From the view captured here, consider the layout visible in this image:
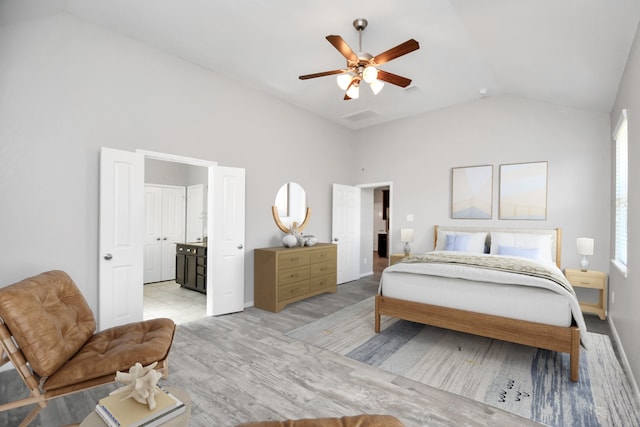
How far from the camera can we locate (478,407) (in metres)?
2.09

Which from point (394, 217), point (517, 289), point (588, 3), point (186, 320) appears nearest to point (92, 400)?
point (186, 320)

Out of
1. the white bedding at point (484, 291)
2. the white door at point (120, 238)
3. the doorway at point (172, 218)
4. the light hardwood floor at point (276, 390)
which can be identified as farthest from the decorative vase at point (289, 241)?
the white door at point (120, 238)

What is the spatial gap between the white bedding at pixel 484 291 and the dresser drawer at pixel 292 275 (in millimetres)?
1450

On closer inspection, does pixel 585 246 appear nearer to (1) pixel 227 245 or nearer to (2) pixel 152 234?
(1) pixel 227 245

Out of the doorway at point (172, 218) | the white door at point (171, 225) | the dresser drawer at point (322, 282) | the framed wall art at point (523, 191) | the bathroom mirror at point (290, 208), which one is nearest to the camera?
the framed wall art at point (523, 191)

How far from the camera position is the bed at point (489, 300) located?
2.48 metres

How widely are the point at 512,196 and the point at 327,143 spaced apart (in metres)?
3.33

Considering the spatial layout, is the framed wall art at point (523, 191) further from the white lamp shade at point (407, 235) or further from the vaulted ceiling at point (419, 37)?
the white lamp shade at point (407, 235)

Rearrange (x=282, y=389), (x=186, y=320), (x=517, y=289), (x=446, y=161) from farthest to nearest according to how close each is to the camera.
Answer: (x=446, y=161) < (x=186, y=320) < (x=517, y=289) < (x=282, y=389)

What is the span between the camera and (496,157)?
4871mm

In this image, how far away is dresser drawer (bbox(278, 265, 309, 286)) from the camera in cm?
423

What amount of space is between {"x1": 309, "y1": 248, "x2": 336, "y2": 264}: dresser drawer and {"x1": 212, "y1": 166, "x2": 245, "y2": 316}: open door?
44.3 inches

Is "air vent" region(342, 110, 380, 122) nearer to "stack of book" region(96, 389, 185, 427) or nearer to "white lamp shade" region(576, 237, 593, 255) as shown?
"white lamp shade" region(576, 237, 593, 255)

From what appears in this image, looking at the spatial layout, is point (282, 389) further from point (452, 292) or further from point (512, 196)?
point (512, 196)
